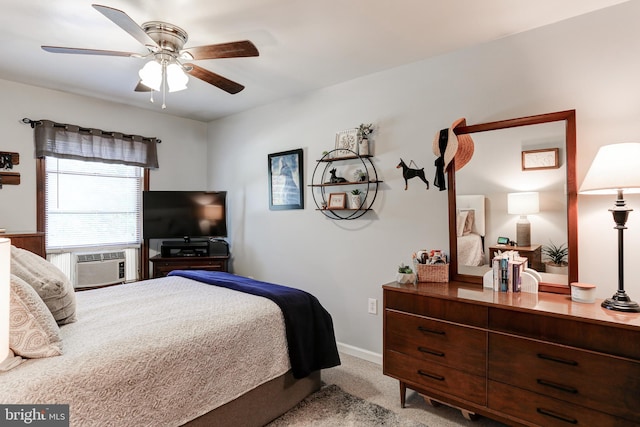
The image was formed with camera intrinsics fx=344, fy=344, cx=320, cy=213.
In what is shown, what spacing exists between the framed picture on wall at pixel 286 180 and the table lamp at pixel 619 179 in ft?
7.66

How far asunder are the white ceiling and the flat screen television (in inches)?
50.2

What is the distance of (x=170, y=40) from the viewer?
7.09 ft

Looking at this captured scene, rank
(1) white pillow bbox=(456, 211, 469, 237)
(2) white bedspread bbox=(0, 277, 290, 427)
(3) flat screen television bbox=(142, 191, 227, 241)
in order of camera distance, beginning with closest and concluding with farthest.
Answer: (2) white bedspread bbox=(0, 277, 290, 427), (1) white pillow bbox=(456, 211, 469, 237), (3) flat screen television bbox=(142, 191, 227, 241)

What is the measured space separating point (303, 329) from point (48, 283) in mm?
1369

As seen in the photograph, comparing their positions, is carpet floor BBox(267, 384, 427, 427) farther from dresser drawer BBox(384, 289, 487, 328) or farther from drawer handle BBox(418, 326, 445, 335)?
dresser drawer BBox(384, 289, 487, 328)

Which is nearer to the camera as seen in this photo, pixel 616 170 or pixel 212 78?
pixel 616 170

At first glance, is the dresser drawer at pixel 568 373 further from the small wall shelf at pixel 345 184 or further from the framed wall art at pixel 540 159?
the small wall shelf at pixel 345 184

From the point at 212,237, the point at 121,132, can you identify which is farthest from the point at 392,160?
the point at 121,132

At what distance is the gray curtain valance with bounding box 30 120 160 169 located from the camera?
3.28m

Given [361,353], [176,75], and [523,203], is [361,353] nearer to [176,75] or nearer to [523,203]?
[523,203]

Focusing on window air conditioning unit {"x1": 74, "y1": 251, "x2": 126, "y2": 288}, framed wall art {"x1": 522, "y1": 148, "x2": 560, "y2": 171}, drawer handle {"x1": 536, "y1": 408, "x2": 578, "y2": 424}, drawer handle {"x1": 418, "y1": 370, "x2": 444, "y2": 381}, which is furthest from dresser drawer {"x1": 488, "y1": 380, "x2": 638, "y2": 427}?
window air conditioning unit {"x1": 74, "y1": 251, "x2": 126, "y2": 288}

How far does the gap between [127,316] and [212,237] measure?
7.85 feet

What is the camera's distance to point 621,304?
1711 mm

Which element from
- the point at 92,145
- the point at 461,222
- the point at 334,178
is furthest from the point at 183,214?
the point at 461,222
